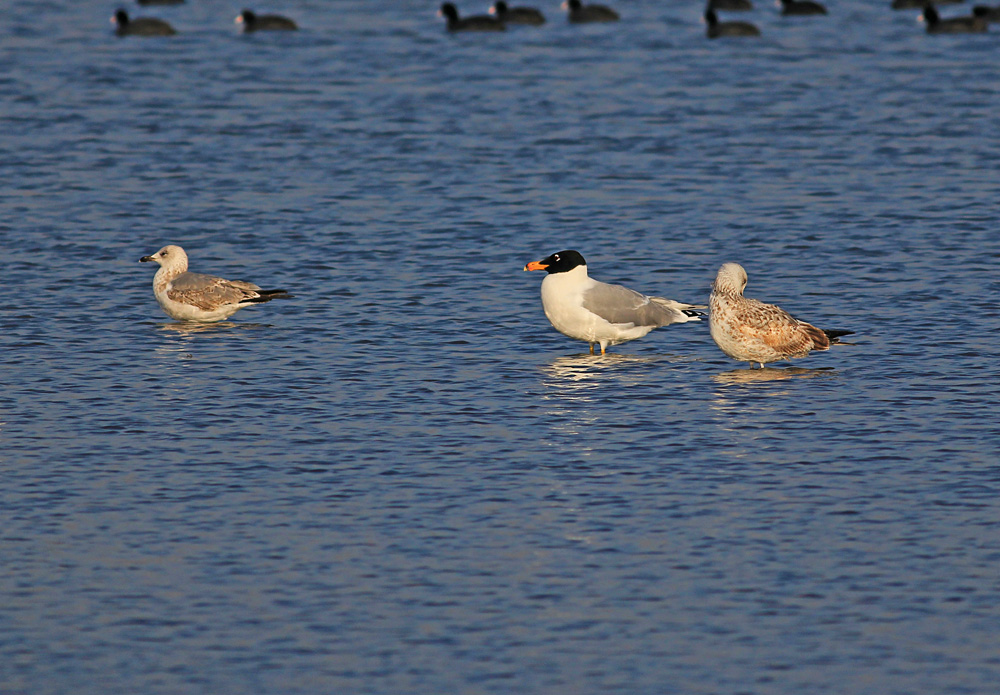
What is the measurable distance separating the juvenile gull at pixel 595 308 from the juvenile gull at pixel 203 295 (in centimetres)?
323

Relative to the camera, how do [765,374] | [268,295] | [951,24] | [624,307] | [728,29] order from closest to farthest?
[765,374] → [624,307] → [268,295] → [728,29] → [951,24]

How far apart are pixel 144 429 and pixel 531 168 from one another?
15.2 metres

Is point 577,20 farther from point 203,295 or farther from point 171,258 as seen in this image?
point 203,295

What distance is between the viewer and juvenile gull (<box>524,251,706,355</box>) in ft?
56.5

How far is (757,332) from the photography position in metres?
16.3

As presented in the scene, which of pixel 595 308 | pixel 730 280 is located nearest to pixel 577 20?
pixel 595 308

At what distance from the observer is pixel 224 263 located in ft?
72.7

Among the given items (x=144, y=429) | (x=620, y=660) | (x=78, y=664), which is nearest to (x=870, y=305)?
(x=144, y=429)

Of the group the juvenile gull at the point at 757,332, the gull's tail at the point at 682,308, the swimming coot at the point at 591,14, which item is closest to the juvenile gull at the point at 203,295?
the gull's tail at the point at 682,308

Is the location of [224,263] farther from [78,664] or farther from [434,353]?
[78,664]

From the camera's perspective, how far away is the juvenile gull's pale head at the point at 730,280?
55.2 feet

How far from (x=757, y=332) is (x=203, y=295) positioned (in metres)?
6.20

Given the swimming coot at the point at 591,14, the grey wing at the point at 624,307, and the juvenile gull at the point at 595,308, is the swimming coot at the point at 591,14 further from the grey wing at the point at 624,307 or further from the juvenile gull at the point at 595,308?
the grey wing at the point at 624,307

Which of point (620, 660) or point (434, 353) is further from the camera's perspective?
point (434, 353)
